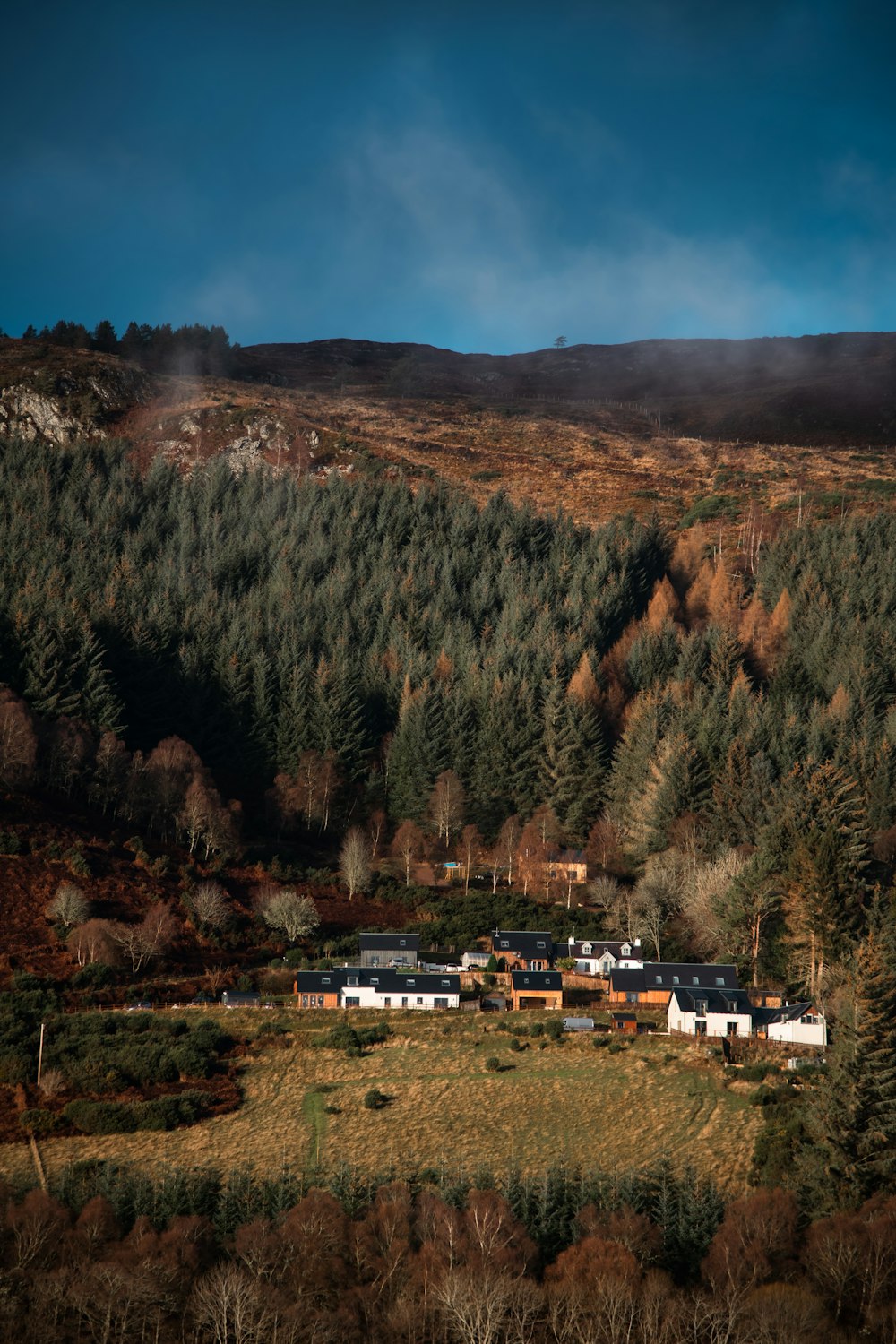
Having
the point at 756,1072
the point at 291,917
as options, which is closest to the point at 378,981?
the point at 291,917

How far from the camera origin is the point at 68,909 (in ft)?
193

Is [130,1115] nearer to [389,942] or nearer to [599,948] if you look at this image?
[389,942]

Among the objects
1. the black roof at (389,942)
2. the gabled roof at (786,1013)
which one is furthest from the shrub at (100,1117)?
the gabled roof at (786,1013)

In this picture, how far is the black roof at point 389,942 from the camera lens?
62000 millimetres

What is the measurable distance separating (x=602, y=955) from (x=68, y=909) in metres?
26.1

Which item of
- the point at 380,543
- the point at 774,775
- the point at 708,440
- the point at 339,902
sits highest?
the point at 708,440

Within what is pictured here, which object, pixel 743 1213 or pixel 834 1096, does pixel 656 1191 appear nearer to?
pixel 743 1213

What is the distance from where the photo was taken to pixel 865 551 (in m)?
110

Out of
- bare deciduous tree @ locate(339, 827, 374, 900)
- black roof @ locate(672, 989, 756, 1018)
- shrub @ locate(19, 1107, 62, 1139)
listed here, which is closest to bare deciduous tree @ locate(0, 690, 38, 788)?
bare deciduous tree @ locate(339, 827, 374, 900)

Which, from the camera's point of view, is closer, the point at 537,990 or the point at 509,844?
the point at 537,990

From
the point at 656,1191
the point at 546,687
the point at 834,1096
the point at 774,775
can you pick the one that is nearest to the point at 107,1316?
the point at 656,1191

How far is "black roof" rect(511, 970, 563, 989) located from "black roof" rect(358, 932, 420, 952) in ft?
21.3

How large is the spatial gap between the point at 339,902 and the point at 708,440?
427 feet

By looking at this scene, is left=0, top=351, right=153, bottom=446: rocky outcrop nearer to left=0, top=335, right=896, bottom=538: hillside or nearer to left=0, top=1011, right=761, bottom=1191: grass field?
left=0, top=335, right=896, bottom=538: hillside
